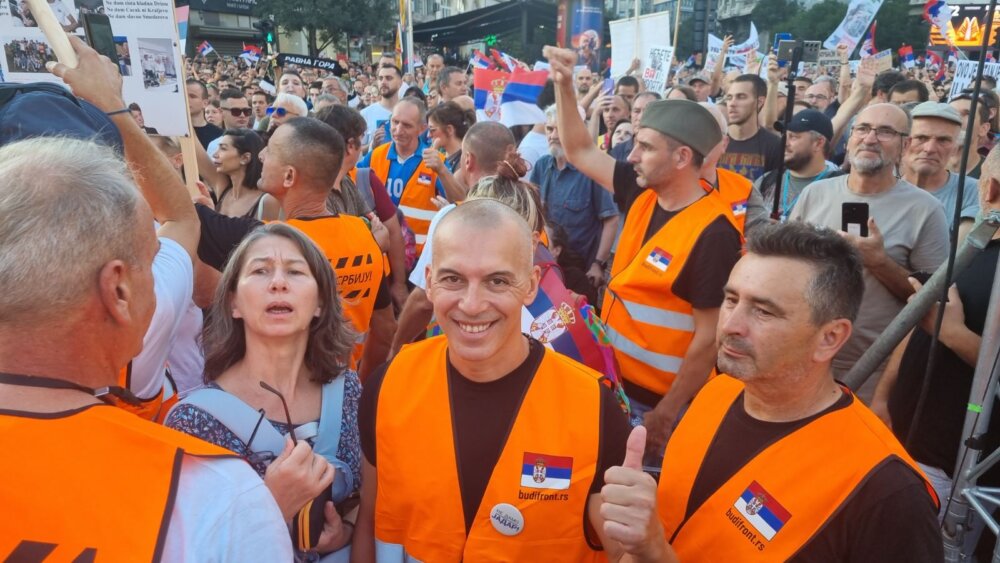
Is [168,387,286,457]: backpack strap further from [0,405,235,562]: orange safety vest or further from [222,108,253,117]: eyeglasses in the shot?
[222,108,253,117]: eyeglasses

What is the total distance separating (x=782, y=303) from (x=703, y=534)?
691 millimetres

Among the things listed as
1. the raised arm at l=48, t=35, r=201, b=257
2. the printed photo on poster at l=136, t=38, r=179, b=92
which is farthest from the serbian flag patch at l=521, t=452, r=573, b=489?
the printed photo on poster at l=136, t=38, r=179, b=92

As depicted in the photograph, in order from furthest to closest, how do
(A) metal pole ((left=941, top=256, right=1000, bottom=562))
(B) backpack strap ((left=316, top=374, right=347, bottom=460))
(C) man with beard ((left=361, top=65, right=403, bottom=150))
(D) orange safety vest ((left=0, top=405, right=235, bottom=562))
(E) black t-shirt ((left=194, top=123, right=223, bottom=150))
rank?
1. (C) man with beard ((left=361, top=65, right=403, bottom=150))
2. (E) black t-shirt ((left=194, top=123, right=223, bottom=150))
3. (A) metal pole ((left=941, top=256, right=1000, bottom=562))
4. (B) backpack strap ((left=316, top=374, right=347, bottom=460))
5. (D) orange safety vest ((left=0, top=405, right=235, bottom=562))

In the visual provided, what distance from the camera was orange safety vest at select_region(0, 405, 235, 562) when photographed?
3.25ft

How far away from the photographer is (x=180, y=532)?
1.09 metres

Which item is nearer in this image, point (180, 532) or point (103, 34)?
point (180, 532)

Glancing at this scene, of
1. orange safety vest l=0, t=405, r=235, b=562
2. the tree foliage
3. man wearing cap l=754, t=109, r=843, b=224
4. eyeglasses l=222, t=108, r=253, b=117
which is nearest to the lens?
orange safety vest l=0, t=405, r=235, b=562

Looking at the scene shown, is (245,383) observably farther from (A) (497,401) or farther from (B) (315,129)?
(B) (315,129)

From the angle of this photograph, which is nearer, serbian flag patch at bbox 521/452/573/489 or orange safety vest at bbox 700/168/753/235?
serbian flag patch at bbox 521/452/573/489

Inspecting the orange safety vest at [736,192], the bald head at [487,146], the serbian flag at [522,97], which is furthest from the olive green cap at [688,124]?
the serbian flag at [522,97]

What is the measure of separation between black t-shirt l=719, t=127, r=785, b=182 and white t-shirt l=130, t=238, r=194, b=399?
5.05 m

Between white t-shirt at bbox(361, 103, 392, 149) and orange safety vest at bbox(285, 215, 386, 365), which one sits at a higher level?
white t-shirt at bbox(361, 103, 392, 149)

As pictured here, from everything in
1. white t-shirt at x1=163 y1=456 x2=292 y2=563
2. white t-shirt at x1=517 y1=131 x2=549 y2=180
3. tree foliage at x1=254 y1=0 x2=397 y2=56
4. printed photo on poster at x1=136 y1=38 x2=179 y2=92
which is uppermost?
tree foliage at x1=254 y1=0 x2=397 y2=56

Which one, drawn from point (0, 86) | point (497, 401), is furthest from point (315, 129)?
point (497, 401)
